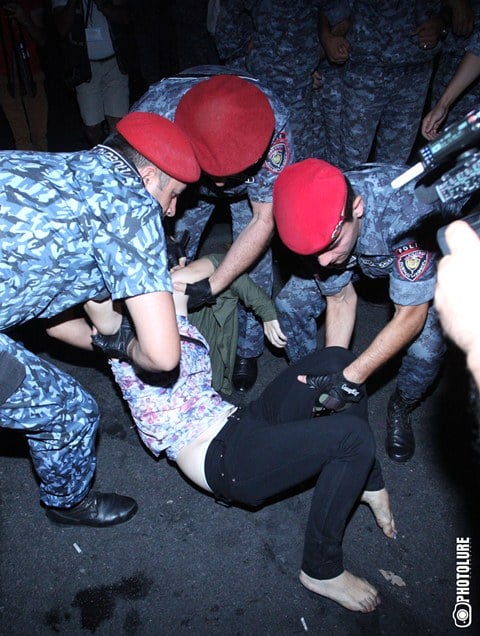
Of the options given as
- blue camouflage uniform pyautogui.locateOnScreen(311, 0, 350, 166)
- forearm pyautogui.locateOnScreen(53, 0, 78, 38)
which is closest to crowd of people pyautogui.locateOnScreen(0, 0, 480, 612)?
blue camouflage uniform pyautogui.locateOnScreen(311, 0, 350, 166)

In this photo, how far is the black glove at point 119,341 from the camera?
174 cm

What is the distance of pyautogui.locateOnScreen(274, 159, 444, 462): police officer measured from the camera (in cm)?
164

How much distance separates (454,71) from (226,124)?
2.08 meters

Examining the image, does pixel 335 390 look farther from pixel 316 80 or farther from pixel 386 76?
pixel 316 80

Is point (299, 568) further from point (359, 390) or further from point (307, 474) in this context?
point (359, 390)

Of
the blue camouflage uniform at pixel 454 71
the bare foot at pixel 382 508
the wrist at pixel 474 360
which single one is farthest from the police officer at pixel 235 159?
the blue camouflage uniform at pixel 454 71

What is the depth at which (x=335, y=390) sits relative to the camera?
6.05ft

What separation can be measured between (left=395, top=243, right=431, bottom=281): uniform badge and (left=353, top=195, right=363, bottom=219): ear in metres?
0.18

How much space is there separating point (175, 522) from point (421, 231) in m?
1.41

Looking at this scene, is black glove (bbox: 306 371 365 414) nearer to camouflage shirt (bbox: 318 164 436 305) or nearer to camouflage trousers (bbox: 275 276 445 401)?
camouflage shirt (bbox: 318 164 436 305)

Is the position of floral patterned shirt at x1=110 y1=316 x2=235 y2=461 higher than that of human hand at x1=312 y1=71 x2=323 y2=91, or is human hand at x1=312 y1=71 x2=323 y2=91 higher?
human hand at x1=312 y1=71 x2=323 y2=91

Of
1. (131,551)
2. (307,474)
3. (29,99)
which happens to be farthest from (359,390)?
(29,99)

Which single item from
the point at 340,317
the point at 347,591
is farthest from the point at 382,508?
the point at 340,317

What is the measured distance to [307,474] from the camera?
1675 millimetres
